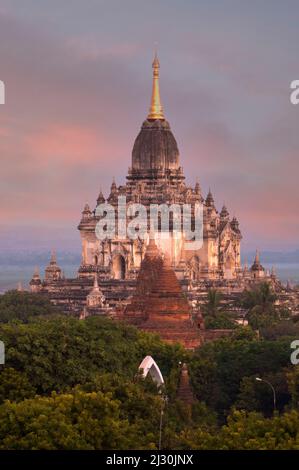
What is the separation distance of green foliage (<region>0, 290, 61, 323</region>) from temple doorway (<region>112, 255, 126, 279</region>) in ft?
53.6

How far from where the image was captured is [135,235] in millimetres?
147125

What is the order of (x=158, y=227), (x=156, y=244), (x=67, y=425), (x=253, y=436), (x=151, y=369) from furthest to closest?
1. (x=158, y=227)
2. (x=156, y=244)
3. (x=151, y=369)
4. (x=67, y=425)
5. (x=253, y=436)

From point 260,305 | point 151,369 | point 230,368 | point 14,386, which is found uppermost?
point 260,305

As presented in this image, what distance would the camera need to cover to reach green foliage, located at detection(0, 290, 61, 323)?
379 ft

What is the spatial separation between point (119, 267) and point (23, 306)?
2840 cm

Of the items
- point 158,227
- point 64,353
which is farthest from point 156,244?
point 64,353

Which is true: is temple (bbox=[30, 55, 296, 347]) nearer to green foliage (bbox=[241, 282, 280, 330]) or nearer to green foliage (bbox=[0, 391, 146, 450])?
green foliage (bbox=[241, 282, 280, 330])

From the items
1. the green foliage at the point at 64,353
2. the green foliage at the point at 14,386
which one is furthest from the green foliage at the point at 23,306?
the green foliage at the point at 14,386

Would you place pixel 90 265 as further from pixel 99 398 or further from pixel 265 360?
pixel 99 398

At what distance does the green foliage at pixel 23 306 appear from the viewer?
379ft

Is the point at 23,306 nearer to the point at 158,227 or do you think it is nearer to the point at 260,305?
the point at 260,305

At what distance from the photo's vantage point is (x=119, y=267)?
148875 millimetres

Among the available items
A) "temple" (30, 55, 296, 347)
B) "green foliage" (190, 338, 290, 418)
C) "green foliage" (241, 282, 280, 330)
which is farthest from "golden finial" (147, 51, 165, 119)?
"green foliage" (190, 338, 290, 418)
